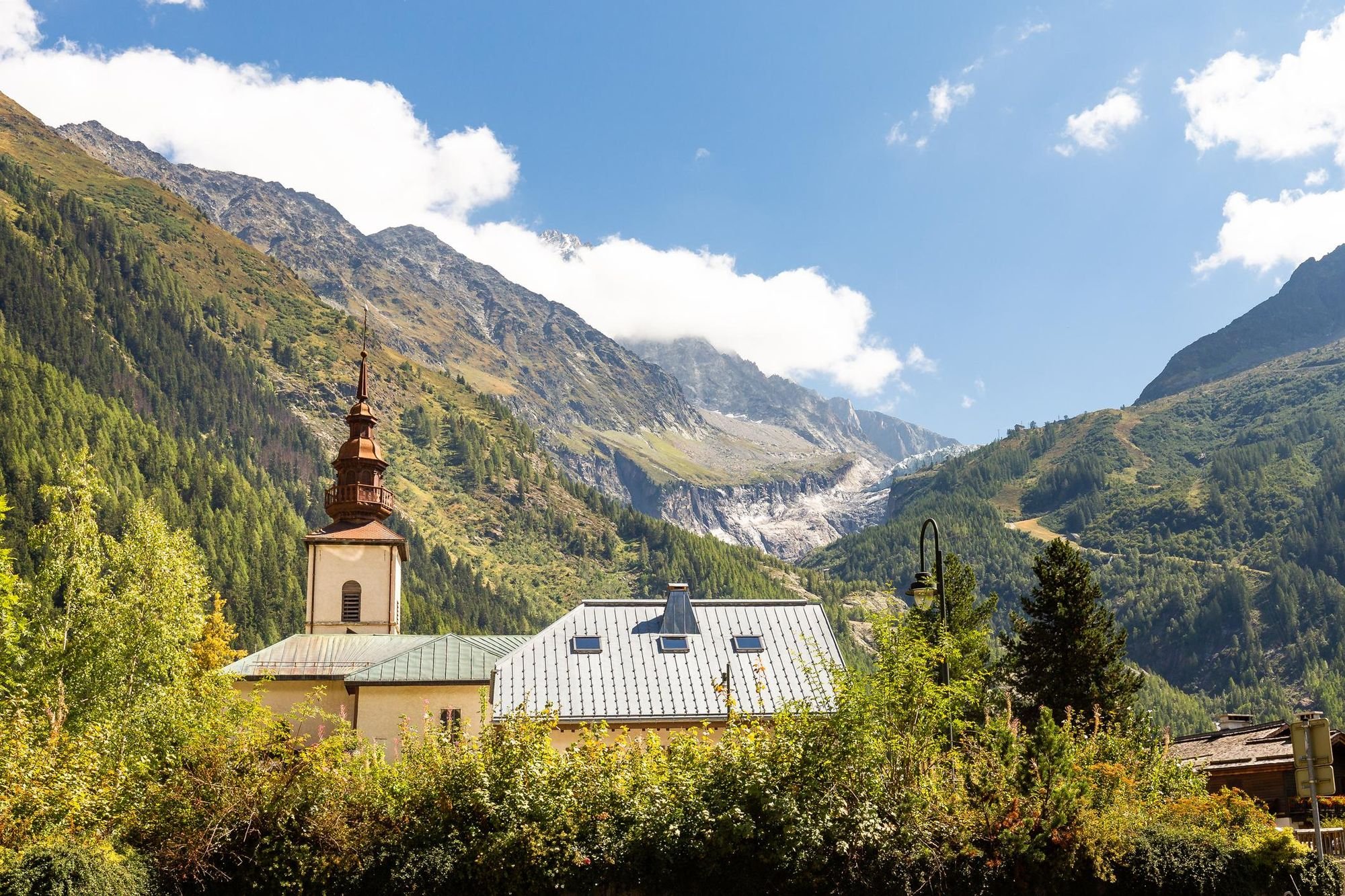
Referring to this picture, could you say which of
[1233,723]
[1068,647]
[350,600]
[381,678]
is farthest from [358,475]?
[1233,723]

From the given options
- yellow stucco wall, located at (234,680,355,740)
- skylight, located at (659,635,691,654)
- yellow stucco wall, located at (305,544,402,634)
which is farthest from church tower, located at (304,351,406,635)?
skylight, located at (659,635,691,654)

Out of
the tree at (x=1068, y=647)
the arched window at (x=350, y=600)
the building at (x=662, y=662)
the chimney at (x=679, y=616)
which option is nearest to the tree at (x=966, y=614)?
the tree at (x=1068, y=647)

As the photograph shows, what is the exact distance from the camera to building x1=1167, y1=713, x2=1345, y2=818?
165ft

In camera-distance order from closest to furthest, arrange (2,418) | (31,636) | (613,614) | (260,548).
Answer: (31,636) < (613,614) < (2,418) < (260,548)

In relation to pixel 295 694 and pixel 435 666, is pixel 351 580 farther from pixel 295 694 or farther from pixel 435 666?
pixel 435 666

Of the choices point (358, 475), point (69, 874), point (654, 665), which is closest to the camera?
point (69, 874)

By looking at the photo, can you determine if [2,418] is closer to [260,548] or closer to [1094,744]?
[260,548]

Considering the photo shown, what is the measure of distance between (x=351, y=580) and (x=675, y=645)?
72.8 ft

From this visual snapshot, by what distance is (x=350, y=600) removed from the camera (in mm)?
65625

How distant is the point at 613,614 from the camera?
5375 cm

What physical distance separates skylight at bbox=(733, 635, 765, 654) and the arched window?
2357 centimetres

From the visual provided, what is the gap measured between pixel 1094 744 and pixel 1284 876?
16.9 feet

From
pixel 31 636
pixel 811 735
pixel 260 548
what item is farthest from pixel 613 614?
pixel 260 548

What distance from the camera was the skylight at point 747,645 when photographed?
5266 centimetres
